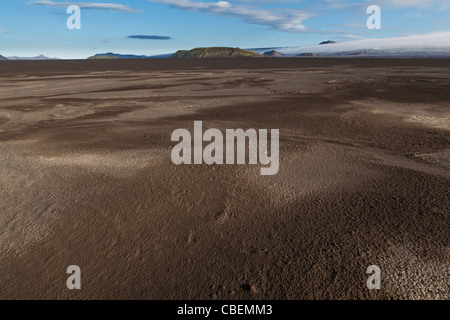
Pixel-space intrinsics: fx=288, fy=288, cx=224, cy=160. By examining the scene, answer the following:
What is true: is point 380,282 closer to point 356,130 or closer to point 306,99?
point 356,130

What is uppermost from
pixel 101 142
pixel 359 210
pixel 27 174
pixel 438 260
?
pixel 101 142

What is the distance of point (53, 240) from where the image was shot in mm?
4090

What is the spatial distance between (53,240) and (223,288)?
2.58 meters

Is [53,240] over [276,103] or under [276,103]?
under

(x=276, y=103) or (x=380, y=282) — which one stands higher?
(x=276, y=103)

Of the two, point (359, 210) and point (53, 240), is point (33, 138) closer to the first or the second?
point (53, 240)

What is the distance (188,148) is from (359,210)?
4.41 meters

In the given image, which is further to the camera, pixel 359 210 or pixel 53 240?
pixel 359 210

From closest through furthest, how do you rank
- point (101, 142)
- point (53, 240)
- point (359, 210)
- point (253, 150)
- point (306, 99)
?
point (53, 240) → point (359, 210) → point (253, 150) → point (101, 142) → point (306, 99)

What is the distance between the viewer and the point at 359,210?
15.4 feet

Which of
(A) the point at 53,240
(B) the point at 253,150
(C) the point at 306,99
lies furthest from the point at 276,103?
(A) the point at 53,240

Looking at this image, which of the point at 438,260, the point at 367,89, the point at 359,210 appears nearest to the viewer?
the point at 438,260

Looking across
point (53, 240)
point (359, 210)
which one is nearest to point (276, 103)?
point (359, 210)
